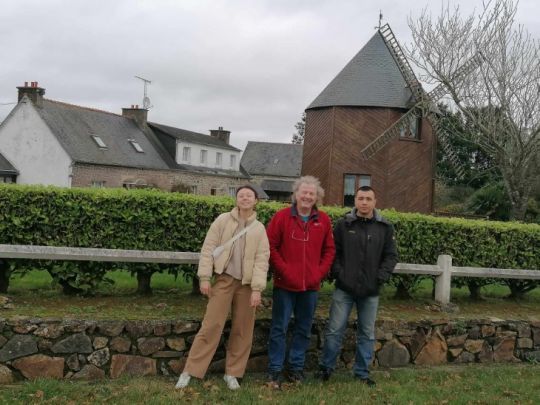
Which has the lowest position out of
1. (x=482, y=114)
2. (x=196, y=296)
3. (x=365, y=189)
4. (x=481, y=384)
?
(x=481, y=384)

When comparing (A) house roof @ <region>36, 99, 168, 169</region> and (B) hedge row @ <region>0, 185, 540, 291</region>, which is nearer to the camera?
(B) hedge row @ <region>0, 185, 540, 291</region>

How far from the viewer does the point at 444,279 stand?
27.1 ft

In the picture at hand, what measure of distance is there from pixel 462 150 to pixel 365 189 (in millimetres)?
40918

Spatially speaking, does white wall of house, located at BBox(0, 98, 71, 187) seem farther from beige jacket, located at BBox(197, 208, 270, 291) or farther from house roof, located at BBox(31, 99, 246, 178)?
beige jacket, located at BBox(197, 208, 270, 291)

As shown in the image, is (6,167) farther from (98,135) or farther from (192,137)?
(192,137)

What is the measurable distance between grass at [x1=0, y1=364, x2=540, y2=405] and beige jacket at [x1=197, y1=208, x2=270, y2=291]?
41.9 inches

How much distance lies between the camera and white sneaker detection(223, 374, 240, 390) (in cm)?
563

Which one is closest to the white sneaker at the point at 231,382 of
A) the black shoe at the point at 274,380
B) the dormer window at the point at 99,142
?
the black shoe at the point at 274,380

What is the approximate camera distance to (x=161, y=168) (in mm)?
44312

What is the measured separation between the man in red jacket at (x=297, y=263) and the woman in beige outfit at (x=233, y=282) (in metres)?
0.22

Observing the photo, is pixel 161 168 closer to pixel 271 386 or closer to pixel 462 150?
pixel 462 150

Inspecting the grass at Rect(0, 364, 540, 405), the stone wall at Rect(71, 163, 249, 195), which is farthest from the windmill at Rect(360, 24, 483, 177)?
the grass at Rect(0, 364, 540, 405)

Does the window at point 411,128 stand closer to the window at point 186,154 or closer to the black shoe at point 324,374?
the black shoe at point 324,374

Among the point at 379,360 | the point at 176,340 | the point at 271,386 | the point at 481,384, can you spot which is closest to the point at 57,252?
the point at 176,340
